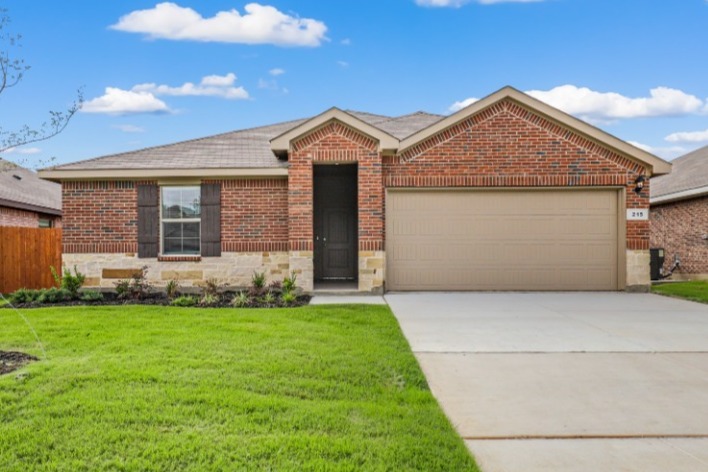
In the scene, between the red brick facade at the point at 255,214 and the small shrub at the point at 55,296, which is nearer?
the small shrub at the point at 55,296

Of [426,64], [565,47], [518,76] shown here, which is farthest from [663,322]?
[426,64]

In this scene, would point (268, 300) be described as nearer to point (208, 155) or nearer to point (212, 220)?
point (212, 220)

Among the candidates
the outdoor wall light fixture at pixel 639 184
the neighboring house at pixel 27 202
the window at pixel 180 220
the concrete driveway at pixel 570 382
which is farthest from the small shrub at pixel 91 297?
the outdoor wall light fixture at pixel 639 184

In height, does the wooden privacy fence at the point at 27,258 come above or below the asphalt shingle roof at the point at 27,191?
below

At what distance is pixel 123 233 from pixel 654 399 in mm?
11752

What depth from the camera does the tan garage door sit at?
492 inches

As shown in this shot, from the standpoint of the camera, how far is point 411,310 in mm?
9641

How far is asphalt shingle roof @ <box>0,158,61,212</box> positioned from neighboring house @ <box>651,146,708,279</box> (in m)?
22.8

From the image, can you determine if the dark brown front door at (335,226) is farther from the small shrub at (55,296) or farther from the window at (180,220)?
the small shrub at (55,296)

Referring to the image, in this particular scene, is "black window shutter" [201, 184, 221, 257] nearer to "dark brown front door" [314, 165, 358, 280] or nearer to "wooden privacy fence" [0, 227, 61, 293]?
"dark brown front door" [314, 165, 358, 280]

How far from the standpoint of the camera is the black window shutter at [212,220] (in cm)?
1255

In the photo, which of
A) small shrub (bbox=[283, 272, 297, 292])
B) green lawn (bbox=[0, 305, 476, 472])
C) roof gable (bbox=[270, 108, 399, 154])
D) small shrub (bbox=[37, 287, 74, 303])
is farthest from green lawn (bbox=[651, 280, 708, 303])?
small shrub (bbox=[37, 287, 74, 303])

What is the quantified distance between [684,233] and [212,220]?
1619 cm

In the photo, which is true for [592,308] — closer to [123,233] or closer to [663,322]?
[663,322]
